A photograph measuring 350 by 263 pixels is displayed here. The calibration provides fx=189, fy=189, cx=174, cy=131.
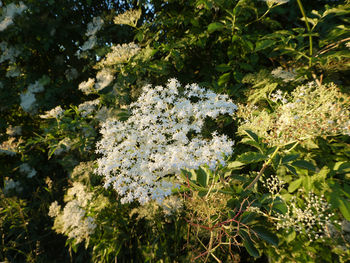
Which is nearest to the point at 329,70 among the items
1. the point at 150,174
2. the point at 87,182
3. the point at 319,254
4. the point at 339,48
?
the point at 339,48

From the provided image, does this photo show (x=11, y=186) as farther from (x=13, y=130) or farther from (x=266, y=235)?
(x=266, y=235)

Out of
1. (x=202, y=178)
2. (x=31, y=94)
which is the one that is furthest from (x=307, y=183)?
(x=31, y=94)

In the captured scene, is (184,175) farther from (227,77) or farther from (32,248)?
(32,248)

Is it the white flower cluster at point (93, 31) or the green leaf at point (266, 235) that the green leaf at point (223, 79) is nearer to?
the green leaf at point (266, 235)

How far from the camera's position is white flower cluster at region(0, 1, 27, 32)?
2146 mm

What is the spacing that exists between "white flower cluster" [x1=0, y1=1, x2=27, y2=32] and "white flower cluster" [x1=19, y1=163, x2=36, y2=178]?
6.38 ft

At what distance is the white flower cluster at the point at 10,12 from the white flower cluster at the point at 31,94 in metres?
0.65

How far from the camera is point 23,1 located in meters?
2.29

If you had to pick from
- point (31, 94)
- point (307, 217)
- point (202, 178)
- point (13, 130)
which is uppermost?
point (31, 94)

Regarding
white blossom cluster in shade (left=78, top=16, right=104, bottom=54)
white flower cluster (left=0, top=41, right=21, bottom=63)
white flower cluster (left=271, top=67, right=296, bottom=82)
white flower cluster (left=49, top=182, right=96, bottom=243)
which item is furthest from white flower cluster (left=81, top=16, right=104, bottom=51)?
white flower cluster (left=271, top=67, right=296, bottom=82)

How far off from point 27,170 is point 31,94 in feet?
4.47

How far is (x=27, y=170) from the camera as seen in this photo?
120 inches

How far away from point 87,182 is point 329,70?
8.65 ft

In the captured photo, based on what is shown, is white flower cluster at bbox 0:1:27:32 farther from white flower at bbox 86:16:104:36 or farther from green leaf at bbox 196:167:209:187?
green leaf at bbox 196:167:209:187
